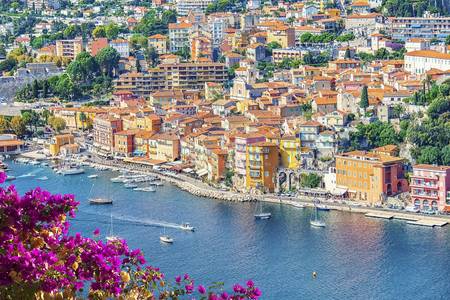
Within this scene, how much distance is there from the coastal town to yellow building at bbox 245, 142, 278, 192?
2cm

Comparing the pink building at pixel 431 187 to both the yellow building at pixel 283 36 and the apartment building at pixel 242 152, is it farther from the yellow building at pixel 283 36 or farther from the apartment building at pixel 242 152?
the yellow building at pixel 283 36

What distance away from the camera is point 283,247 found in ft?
45.4

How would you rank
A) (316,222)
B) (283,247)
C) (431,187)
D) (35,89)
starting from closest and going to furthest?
(283,247)
(316,222)
(431,187)
(35,89)

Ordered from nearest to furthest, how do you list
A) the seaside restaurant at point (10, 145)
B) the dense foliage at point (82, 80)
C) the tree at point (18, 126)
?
the seaside restaurant at point (10, 145) → the tree at point (18, 126) → the dense foliage at point (82, 80)

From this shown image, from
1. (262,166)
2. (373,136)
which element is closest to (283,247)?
(262,166)

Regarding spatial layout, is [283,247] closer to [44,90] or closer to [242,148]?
[242,148]

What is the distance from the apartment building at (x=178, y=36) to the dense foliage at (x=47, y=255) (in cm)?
2700

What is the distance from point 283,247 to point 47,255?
34.8 ft

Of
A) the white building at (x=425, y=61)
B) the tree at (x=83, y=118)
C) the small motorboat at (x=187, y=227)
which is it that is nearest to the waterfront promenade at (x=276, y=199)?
the small motorboat at (x=187, y=227)

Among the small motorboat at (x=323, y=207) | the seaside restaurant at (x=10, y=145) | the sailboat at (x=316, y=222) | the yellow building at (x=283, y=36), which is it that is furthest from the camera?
the yellow building at (x=283, y=36)

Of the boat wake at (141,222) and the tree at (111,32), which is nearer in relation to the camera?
the boat wake at (141,222)

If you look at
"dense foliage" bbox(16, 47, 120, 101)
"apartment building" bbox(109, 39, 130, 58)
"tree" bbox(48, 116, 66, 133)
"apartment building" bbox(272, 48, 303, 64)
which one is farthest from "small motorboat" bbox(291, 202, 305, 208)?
"apartment building" bbox(109, 39, 130, 58)

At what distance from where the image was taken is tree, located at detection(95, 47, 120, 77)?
2844 centimetres

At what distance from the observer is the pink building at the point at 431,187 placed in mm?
15867
